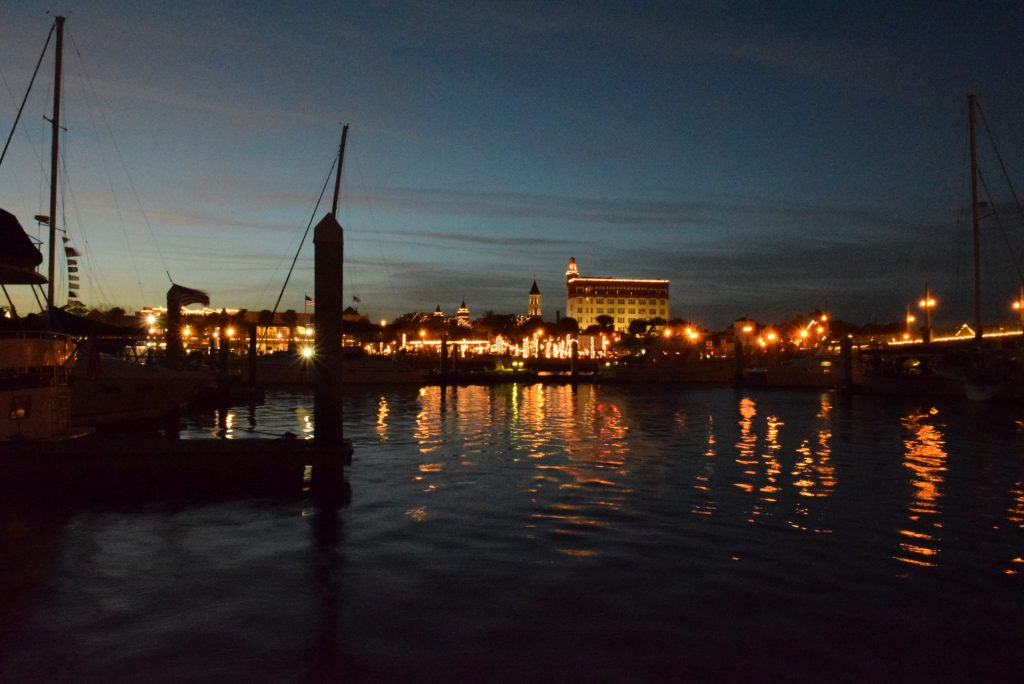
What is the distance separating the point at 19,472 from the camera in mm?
13914

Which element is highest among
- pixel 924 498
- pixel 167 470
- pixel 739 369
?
pixel 739 369

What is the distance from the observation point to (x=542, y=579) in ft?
30.2

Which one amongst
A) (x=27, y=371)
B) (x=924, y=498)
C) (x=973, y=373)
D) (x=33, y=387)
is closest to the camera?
(x=924, y=498)

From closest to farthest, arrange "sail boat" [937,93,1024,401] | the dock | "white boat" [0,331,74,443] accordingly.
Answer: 1. the dock
2. "white boat" [0,331,74,443]
3. "sail boat" [937,93,1024,401]

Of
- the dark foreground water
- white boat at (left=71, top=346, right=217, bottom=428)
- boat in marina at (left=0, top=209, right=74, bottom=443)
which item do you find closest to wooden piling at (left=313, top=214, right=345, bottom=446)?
the dark foreground water

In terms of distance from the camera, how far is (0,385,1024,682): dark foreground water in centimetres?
686

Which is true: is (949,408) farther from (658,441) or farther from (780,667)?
(780,667)

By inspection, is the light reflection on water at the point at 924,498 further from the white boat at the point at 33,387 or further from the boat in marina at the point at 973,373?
the boat in marina at the point at 973,373

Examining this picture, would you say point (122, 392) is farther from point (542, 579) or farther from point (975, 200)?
point (975, 200)

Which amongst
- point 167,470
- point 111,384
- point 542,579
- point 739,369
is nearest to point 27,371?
point 167,470

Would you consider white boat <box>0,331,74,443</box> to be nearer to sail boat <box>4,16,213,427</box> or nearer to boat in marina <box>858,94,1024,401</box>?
sail boat <box>4,16,213,427</box>

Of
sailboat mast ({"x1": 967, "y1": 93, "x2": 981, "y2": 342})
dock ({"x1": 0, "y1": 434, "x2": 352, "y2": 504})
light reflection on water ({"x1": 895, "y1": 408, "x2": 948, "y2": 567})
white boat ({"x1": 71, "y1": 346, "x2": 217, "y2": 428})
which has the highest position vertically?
sailboat mast ({"x1": 967, "y1": 93, "x2": 981, "y2": 342})

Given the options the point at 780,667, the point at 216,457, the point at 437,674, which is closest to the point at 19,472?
the point at 216,457

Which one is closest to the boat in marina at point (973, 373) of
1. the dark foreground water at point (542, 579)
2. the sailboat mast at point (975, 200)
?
the sailboat mast at point (975, 200)
